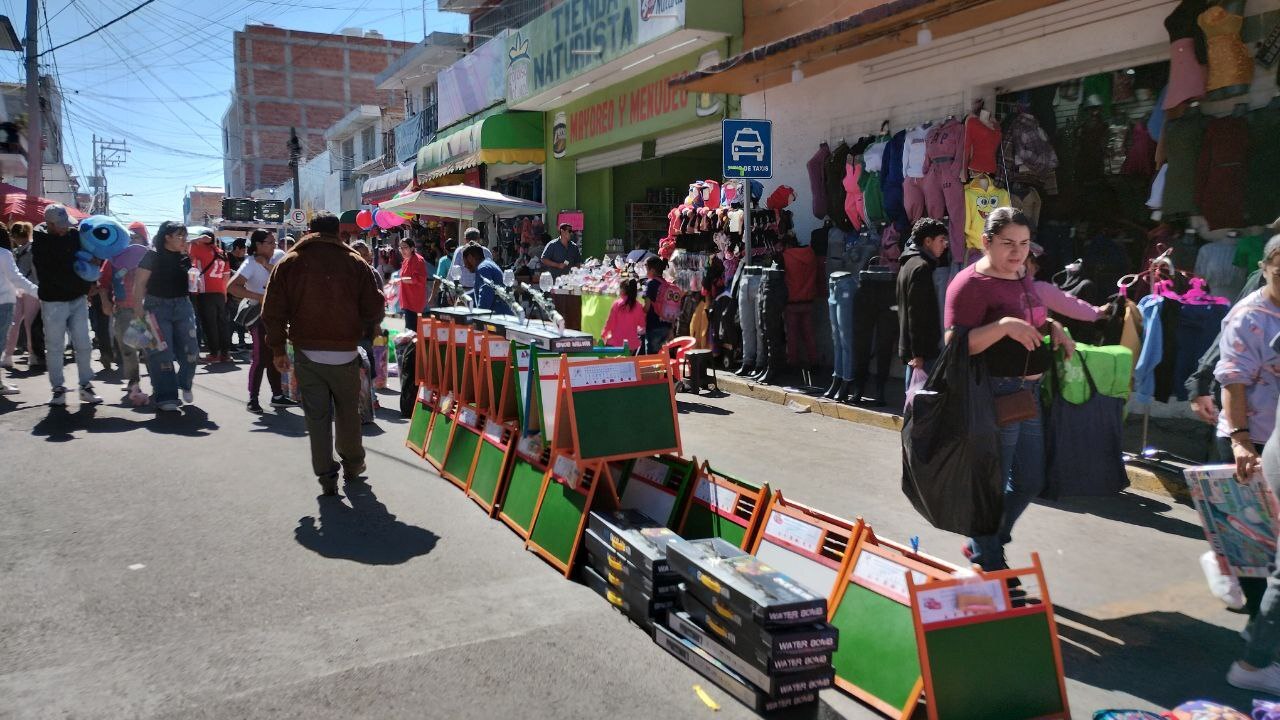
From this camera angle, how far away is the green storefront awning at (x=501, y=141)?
69.5 feet

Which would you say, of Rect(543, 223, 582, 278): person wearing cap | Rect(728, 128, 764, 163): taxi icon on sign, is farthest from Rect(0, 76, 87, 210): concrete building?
Rect(728, 128, 764, 163): taxi icon on sign

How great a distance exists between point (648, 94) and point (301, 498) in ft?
41.5

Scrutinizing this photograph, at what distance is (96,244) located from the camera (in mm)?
9961

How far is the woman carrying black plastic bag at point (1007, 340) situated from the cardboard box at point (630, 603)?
57.7 inches

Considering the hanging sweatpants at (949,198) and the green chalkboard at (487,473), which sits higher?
the hanging sweatpants at (949,198)

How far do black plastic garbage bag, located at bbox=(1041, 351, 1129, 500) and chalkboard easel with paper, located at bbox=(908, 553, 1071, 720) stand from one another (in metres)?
2.07

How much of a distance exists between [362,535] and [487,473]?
3.21 ft

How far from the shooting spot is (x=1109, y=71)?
9312 millimetres

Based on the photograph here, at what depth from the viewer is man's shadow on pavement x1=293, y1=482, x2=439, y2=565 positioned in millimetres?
5254

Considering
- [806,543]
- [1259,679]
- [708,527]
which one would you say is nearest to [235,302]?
[708,527]

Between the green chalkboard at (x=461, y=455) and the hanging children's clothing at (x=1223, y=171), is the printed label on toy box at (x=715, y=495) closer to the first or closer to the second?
the green chalkboard at (x=461, y=455)

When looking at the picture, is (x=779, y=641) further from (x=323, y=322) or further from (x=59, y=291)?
(x=59, y=291)

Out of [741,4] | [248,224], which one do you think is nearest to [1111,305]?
[741,4]

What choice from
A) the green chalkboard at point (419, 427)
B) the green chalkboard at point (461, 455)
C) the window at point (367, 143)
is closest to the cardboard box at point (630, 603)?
the green chalkboard at point (461, 455)
